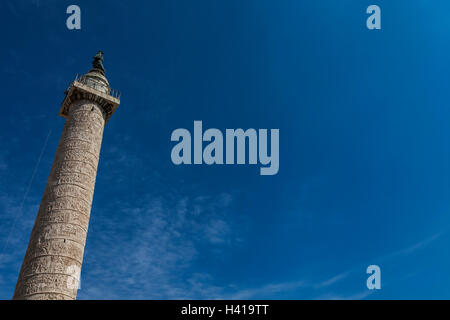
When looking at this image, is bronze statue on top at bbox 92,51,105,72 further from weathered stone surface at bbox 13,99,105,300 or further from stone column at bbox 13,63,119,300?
weathered stone surface at bbox 13,99,105,300

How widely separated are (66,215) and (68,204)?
1.63 ft

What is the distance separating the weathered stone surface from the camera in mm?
13766

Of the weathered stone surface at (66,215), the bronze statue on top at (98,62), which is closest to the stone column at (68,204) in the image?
the weathered stone surface at (66,215)

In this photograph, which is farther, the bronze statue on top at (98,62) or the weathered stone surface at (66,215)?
the bronze statue on top at (98,62)

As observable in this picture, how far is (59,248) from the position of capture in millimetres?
14367

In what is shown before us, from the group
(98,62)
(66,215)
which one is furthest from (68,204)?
(98,62)

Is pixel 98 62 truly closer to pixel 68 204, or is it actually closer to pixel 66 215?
pixel 68 204

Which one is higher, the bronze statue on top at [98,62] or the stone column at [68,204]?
the bronze statue on top at [98,62]

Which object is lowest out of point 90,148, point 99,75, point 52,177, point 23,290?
point 23,290

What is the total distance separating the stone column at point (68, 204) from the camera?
13812mm

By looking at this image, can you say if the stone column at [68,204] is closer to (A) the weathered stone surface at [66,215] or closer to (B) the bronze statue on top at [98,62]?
(A) the weathered stone surface at [66,215]
